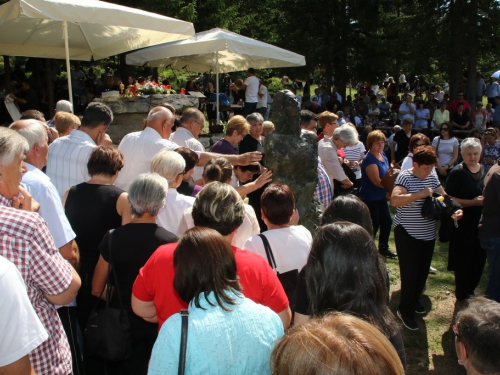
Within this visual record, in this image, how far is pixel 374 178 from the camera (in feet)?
20.5

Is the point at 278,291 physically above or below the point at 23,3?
below

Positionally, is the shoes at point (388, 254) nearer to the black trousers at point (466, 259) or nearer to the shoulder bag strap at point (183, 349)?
the black trousers at point (466, 259)

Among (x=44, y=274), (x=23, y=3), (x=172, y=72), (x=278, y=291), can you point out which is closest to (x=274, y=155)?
(x=278, y=291)

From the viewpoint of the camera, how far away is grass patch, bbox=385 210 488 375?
4266 mm

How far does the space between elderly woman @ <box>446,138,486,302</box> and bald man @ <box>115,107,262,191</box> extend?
2.14m

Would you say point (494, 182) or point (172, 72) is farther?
point (172, 72)

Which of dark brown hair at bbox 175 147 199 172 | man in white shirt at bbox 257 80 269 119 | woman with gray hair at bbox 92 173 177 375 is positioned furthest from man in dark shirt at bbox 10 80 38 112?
woman with gray hair at bbox 92 173 177 375

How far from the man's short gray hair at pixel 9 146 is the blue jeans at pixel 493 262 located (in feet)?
13.2

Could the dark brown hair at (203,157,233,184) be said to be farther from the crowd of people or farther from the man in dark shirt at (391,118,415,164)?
the man in dark shirt at (391,118,415,164)

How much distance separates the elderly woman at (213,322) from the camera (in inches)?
70.9

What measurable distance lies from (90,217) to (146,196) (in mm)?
717

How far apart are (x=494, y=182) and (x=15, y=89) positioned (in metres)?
12.8

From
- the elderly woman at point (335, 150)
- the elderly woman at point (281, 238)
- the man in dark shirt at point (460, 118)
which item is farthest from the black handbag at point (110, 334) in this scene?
the man in dark shirt at point (460, 118)

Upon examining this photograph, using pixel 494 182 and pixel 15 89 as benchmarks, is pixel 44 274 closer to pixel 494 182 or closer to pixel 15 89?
pixel 494 182
